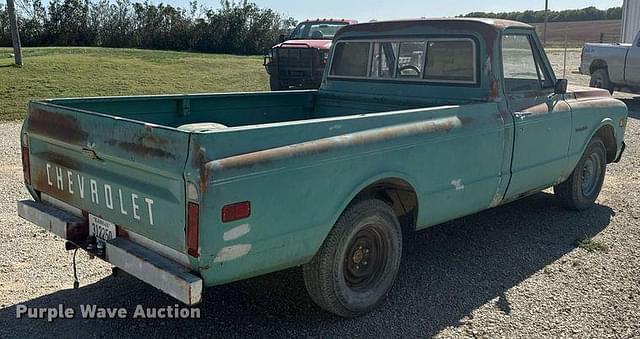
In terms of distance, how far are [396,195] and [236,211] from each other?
1.45m

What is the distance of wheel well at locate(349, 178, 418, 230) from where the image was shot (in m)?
3.81

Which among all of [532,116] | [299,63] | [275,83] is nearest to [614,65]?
[299,63]

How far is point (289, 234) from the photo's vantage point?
3.20 meters

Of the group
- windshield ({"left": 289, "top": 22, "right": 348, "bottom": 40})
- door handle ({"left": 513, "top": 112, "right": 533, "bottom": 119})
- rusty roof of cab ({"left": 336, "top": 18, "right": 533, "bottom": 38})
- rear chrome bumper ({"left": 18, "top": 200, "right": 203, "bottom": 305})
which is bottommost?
rear chrome bumper ({"left": 18, "top": 200, "right": 203, "bottom": 305})

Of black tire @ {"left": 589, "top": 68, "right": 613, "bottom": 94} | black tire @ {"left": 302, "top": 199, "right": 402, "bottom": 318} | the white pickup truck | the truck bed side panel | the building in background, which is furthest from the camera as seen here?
the building in background

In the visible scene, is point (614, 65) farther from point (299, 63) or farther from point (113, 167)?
point (113, 167)

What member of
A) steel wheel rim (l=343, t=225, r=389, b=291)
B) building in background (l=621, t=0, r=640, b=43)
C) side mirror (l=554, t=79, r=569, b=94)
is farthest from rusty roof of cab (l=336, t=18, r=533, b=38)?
building in background (l=621, t=0, r=640, b=43)

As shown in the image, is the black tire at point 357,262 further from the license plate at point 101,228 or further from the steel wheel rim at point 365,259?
the license plate at point 101,228

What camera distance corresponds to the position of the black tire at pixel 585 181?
235 inches

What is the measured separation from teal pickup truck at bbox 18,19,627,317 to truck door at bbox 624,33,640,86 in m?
8.84

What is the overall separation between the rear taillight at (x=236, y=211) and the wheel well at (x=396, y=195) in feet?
3.05

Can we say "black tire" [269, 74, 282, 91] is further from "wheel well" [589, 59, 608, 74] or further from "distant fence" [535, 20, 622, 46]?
"distant fence" [535, 20, 622, 46]

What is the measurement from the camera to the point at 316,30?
14930 mm

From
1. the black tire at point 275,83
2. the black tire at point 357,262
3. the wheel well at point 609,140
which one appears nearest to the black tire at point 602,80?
the black tire at point 275,83
